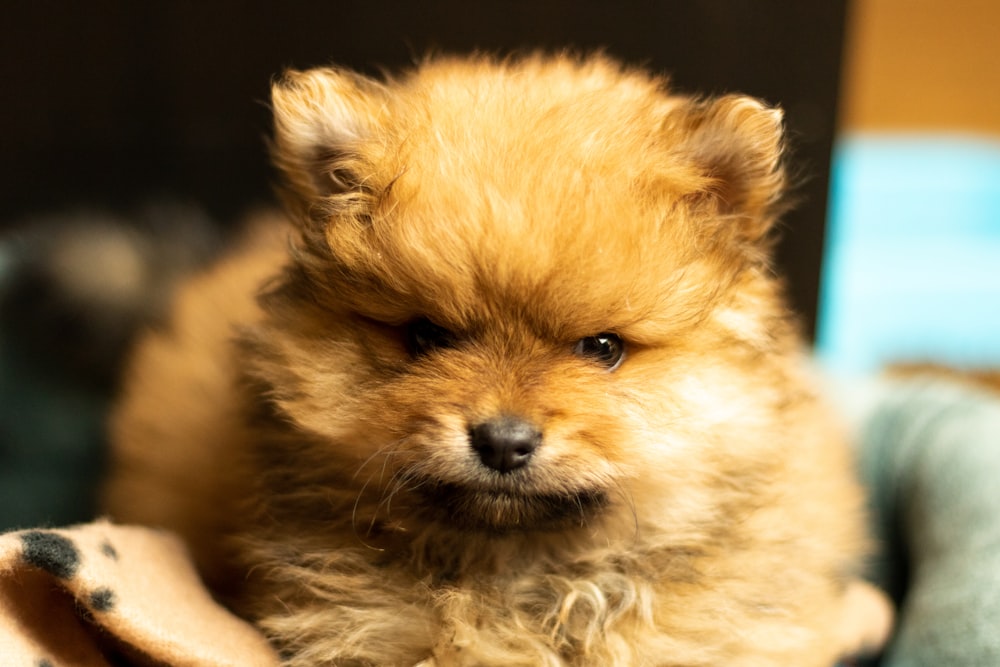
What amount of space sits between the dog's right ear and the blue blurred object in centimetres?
223

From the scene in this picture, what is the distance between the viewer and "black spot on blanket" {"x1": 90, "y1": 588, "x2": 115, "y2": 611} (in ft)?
3.47

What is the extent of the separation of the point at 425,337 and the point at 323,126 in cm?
30

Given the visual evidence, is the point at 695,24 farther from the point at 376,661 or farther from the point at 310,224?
the point at 376,661

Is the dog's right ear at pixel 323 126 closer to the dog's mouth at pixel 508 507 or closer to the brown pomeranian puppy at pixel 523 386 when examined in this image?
the brown pomeranian puppy at pixel 523 386

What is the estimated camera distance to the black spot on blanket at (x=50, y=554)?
1032mm

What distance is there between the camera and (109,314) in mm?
2051

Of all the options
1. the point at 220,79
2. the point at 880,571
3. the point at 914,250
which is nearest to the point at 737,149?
the point at 880,571

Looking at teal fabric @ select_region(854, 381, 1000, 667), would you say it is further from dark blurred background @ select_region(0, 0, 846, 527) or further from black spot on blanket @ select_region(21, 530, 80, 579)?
black spot on blanket @ select_region(21, 530, 80, 579)

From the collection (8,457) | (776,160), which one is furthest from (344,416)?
(8,457)

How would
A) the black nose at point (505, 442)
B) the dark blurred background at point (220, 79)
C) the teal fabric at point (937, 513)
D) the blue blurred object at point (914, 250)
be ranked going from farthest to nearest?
the blue blurred object at point (914, 250)
the dark blurred background at point (220, 79)
the teal fabric at point (937, 513)
the black nose at point (505, 442)

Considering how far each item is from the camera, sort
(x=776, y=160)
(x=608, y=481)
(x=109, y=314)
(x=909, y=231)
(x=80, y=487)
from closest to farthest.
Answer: (x=608, y=481), (x=776, y=160), (x=80, y=487), (x=109, y=314), (x=909, y=231)

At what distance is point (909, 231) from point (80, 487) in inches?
106

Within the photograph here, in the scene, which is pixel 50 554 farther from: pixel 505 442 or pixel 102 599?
pixel 505 442

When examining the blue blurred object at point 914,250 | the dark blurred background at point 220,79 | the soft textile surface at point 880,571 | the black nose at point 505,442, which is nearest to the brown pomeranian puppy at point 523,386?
the black nose at point 505,442
